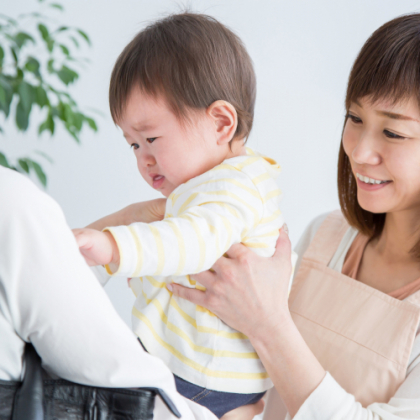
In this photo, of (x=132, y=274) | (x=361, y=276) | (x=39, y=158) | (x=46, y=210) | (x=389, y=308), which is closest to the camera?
(x=46, y=210)

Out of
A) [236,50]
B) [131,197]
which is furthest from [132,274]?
→ [131,197]

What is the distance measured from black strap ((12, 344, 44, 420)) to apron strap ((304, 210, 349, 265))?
0.86 meters

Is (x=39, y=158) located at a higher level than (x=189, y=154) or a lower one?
lower

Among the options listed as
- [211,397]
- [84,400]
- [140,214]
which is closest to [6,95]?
[140,214]

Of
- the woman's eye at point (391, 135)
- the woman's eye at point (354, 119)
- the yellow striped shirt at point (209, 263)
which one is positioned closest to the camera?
the yellow striped shirt at point (209, 263)

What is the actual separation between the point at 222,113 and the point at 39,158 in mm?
1757

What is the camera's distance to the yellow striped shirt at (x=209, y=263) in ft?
2.50

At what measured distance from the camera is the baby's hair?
916 millimetres

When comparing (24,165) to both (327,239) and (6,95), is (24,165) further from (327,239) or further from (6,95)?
(327,239)

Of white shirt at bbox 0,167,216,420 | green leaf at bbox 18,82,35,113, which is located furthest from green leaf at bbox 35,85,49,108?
white shirt at bbox 0,167,216,420

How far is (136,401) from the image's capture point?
501 millimetres

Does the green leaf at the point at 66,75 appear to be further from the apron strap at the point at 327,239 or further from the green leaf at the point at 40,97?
the apron strap at the point at 327,239

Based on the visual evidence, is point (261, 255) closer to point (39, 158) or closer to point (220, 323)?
point (220, 323)

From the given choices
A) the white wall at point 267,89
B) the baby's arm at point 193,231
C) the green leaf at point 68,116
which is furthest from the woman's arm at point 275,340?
the white wall at point 267,89
